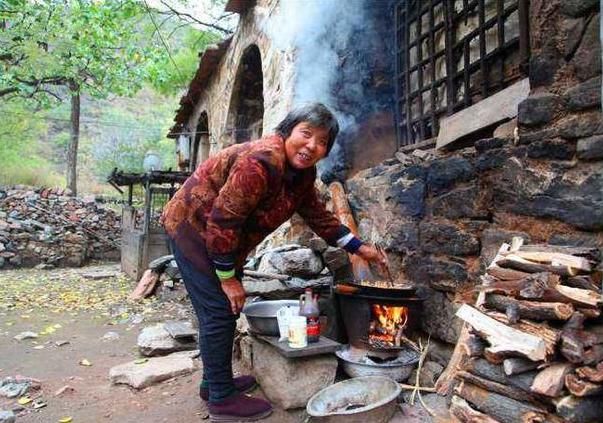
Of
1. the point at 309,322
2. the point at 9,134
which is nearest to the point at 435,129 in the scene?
the point at 309,322

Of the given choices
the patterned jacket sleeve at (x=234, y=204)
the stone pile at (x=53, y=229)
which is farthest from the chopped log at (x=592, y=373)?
the stone pile at (x=53, y=229)

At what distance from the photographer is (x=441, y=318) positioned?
3266 mm

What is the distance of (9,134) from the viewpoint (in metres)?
16.9

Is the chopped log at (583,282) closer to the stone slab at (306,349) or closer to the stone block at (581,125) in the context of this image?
the stone block at (581,125)

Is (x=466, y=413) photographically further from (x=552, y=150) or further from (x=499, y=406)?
(x=552, y=150)

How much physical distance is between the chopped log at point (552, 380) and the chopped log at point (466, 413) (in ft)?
1.07

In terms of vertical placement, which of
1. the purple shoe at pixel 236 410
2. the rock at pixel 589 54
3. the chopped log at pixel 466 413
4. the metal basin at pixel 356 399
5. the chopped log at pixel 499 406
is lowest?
the purple shoe at pixel 236 410

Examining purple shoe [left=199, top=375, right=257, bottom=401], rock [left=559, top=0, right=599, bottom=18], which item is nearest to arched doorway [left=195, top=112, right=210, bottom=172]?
purple shoe [left=199, top=375, right=257, bottom=401]

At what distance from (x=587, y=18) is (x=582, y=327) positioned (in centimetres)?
156

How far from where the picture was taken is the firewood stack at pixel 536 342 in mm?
1793

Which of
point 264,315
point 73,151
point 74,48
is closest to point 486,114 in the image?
point 264,315

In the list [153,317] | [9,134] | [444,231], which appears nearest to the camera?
[444,231]

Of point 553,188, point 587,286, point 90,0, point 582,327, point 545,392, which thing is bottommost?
point 545,392

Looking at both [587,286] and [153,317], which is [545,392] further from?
[153,317]
